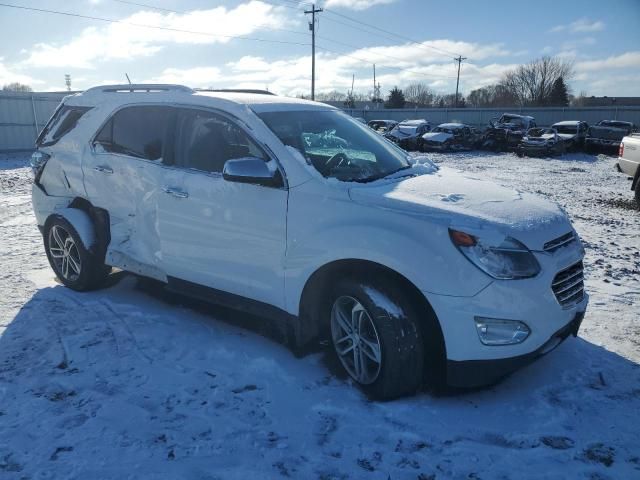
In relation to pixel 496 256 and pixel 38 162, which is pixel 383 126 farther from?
pixel 496 256

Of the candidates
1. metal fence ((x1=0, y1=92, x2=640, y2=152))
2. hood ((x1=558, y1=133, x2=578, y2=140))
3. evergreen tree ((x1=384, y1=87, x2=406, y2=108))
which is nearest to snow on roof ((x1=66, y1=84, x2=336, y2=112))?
metal fence ((x1=0, y1=92, x2=640, y2=152))

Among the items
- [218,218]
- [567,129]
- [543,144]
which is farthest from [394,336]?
[567,129]

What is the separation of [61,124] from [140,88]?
3.47 ft

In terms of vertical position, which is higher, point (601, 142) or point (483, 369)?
point (601, 142)

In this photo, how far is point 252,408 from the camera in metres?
3.10

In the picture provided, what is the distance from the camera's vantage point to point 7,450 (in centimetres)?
267

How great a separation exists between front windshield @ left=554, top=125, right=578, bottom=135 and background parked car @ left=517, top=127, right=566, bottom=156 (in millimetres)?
1770

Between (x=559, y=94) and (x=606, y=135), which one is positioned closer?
(x=606, y=135)

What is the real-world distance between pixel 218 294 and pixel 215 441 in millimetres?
1323

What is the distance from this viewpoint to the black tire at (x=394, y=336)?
2.97m

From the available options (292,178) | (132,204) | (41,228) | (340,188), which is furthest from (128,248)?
(340,188)

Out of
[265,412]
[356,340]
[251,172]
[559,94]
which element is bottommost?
[265,412]

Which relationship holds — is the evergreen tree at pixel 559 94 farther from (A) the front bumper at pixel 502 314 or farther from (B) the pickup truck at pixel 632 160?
(A) the front bumper at pixel 502 314

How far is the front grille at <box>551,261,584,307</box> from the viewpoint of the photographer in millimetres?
2992
